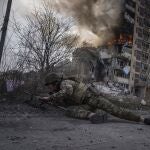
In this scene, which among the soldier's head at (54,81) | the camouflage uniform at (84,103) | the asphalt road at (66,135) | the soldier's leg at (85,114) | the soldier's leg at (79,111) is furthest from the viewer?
the soldier's head at (54,81)

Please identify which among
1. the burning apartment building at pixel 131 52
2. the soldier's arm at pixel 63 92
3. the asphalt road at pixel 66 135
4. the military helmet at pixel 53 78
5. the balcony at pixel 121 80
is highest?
the burning apartment building at pixel 131 52

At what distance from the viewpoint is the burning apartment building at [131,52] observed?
7281 centimetres

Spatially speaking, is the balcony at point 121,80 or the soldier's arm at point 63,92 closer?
the soldier's arm at point 63,92

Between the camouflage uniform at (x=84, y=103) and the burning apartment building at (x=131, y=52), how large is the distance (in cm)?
6259

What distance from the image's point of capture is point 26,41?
1652 cm

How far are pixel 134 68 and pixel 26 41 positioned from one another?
65.9 meters

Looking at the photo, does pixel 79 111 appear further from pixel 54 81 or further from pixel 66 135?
pixel 66 135

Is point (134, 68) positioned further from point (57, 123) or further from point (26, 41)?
point (57, 123)

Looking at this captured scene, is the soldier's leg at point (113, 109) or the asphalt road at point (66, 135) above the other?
the soldier's leg at point (113, 109)

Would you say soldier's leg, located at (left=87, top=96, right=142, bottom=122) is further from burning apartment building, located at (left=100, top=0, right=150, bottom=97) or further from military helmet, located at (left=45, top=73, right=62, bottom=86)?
burning apartment building, located at (left=100, top=0, right=150, bottom=97)

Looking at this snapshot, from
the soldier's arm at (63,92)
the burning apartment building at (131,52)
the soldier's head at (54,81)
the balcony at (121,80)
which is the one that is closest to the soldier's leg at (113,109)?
the soldier's arm at (63,92)

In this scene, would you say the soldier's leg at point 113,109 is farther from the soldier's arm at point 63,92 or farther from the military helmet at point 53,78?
the military helmet at point 53,78

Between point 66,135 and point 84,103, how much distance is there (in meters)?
2.84

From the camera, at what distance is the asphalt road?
15.9 ft
